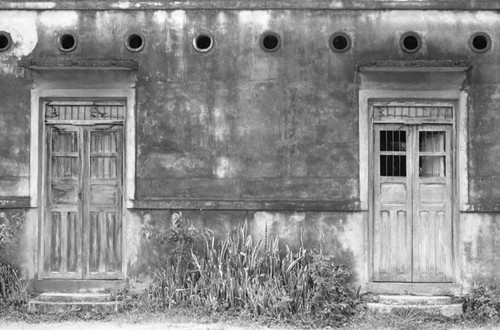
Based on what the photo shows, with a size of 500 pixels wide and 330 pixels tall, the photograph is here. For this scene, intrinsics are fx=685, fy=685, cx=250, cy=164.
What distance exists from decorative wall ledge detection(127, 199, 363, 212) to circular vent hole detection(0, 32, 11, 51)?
286cm

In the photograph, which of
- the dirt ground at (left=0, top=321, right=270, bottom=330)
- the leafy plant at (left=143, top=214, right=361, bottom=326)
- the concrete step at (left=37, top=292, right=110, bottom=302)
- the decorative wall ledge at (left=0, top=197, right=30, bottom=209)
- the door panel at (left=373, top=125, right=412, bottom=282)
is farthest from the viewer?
the decorative wall ledge at (left=0, top=197, right=30, bottom=209)

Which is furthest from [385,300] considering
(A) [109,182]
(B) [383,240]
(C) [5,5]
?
(C) [5,5]

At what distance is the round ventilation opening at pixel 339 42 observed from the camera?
9.50 meters

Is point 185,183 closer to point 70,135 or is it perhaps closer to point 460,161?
point 70,135

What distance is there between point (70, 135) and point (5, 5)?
80.2 inches

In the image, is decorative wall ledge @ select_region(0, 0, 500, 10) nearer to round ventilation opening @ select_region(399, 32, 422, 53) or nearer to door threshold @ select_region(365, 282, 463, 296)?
round ventilation opening @ select_region(399, 32, 422, 53)

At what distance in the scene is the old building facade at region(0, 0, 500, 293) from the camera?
941cm

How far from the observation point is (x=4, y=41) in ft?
32.0

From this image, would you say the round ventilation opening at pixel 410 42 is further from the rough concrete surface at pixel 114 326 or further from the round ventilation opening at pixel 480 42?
the rough concrete surface at pixel 114 326

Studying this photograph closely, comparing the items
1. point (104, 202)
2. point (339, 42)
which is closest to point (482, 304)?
point (339, 42)

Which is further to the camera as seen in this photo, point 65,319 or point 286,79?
point 286,79

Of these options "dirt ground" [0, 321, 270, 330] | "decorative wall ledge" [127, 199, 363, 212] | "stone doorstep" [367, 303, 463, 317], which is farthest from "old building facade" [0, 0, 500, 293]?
"dirt ground" [0, 321, 270, 330]

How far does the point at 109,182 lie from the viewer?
975 centimetres

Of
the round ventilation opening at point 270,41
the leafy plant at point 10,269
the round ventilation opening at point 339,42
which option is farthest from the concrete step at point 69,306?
the round ventilation opening at point 339,42
